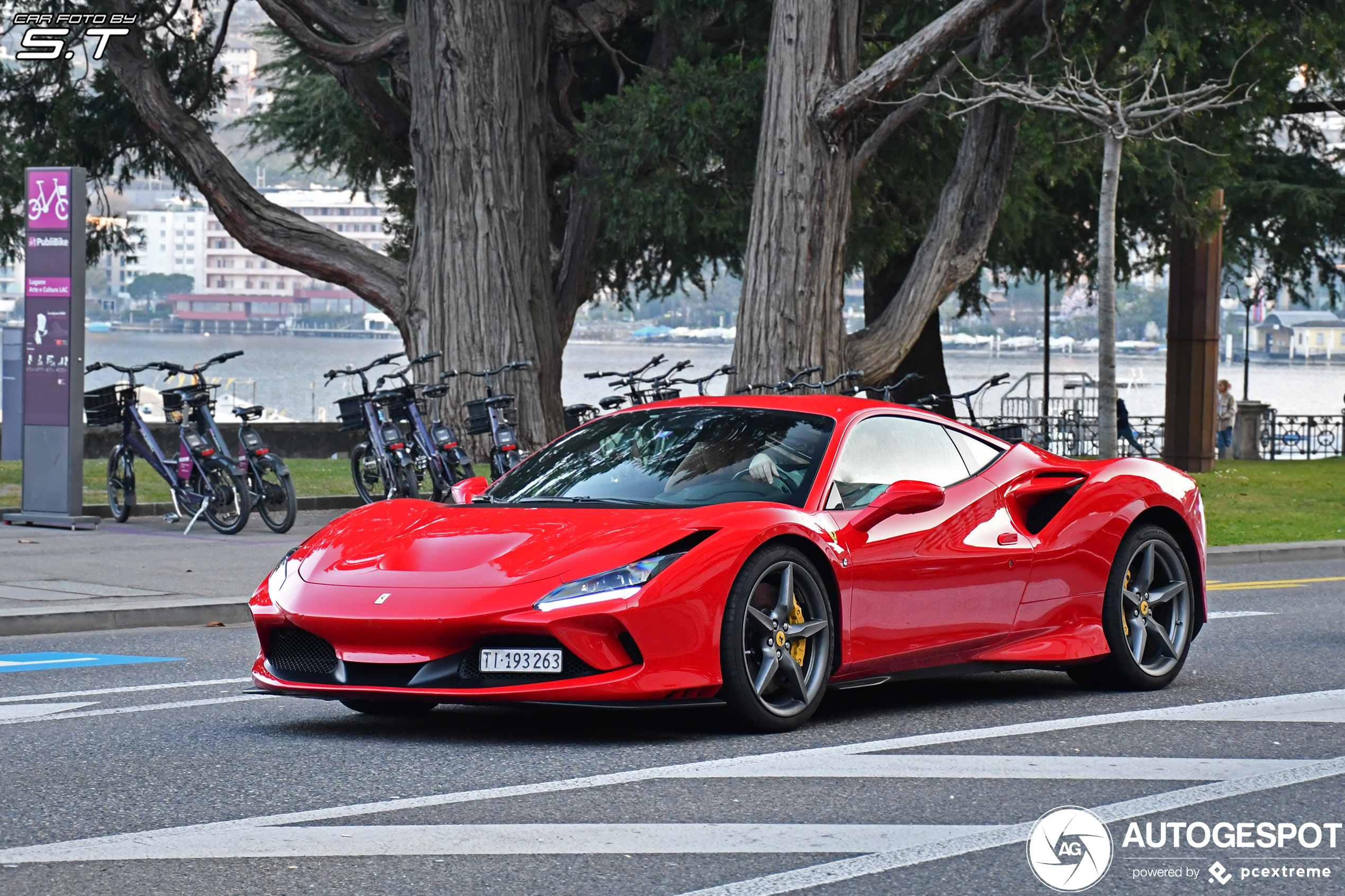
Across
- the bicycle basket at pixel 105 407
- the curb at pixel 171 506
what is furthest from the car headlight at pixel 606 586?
the curb at pixel 171 506

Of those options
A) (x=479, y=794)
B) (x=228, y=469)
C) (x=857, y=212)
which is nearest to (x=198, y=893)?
(x=479, y=794)

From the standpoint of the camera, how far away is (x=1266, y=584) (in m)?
14.9

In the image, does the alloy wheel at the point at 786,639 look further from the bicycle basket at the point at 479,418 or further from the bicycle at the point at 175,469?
the bicycle basket at the point at 479,418

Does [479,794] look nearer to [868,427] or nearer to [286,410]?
[868,427]

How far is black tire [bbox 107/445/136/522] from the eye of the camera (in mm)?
17094

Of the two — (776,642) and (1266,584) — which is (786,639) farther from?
(1266,584)

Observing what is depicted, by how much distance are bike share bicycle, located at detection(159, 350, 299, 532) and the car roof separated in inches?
324

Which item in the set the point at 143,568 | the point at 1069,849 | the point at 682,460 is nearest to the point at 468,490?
the point at 682,460

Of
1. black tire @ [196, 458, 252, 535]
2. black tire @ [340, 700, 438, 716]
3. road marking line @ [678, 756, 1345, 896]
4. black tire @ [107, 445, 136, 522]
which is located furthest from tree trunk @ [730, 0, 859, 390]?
road marking line @ [678, 756, 1345, 896]

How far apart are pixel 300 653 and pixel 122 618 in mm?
4595

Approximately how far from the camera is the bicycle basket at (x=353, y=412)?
17.4 metres

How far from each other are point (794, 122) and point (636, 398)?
14.2ft

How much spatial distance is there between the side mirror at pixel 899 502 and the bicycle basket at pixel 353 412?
10.4 m

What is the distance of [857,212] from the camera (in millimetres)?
27375
